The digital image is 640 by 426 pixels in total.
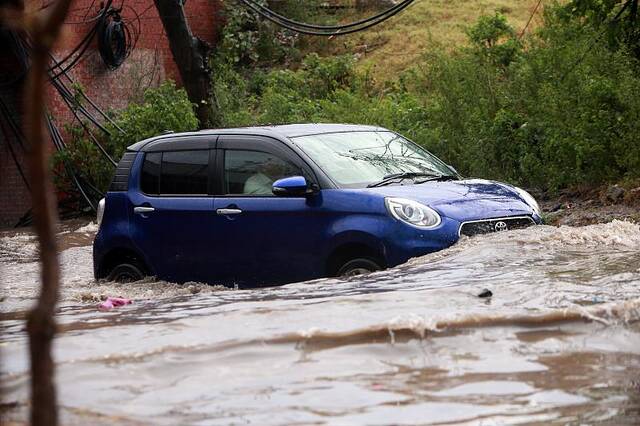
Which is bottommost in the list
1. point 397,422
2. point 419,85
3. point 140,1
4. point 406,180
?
point 397,422

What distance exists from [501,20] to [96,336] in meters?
15.1

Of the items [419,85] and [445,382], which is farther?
[419,85]

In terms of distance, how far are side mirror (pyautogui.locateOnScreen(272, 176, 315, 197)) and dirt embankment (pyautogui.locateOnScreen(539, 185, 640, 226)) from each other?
12.7ft

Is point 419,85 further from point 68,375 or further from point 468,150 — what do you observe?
point 68,375

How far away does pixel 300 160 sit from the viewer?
9.66 meters

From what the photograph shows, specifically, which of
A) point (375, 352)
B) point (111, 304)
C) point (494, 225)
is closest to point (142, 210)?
point (111, 304)

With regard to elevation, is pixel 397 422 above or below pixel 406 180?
below

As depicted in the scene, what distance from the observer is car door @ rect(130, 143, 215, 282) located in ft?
33.1

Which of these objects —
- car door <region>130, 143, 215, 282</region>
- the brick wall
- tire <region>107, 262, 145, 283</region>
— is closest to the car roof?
car door <region>130, 143, 215, 282</region>

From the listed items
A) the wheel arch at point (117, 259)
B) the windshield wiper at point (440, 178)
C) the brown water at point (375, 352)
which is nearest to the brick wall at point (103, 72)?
the wheel arch at point (117, 259)

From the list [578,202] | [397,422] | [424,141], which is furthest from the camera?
[424,141]

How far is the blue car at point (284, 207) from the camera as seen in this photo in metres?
9.06

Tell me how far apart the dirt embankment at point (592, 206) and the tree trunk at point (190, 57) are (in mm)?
8002

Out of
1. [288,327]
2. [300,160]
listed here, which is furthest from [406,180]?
[288,327]
